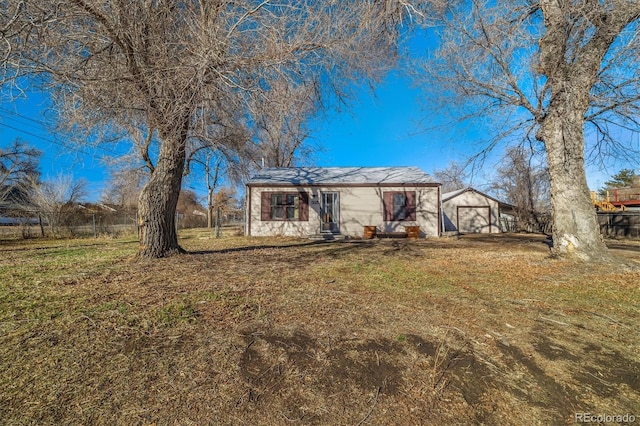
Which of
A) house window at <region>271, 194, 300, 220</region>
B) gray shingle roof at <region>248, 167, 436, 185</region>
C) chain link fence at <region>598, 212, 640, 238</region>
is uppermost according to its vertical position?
gray shingle roof at <region>248, 167, 436, 185</region>

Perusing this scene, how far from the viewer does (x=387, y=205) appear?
13.8 metres

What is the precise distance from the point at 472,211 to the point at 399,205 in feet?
33.6

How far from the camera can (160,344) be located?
240 centimetres

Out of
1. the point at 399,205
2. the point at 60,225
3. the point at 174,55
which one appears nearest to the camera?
the point at 174,55

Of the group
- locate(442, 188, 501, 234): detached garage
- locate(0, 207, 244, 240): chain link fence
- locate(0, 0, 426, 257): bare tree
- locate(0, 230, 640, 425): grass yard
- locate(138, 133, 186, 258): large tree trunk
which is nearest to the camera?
locate(0, 230, 640, 425): grass yard

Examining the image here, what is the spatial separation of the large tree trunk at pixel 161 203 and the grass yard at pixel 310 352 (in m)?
1.73

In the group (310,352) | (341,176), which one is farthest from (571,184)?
(341,176)

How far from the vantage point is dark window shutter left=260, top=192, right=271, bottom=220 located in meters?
13.7

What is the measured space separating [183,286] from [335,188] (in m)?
10.4

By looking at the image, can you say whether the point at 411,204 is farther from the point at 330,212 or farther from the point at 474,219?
the point at 474,219

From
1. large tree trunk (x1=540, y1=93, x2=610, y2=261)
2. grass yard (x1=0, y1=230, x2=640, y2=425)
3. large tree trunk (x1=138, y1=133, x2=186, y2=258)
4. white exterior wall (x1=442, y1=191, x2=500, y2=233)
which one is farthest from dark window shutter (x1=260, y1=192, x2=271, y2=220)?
white exterior wall (x1=442, y1=191, x2=500, y2=233)

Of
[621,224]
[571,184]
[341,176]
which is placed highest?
[341,176]

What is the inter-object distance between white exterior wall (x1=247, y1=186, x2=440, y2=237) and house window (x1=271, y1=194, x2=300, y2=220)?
0.27 meters

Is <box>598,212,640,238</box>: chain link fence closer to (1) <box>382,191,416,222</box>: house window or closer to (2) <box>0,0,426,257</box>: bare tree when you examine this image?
(1) <box>382,191,416,222</box>: house window
